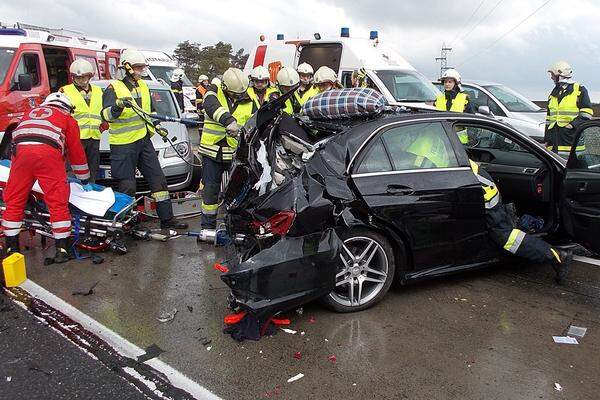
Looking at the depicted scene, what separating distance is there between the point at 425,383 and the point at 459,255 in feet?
4.95

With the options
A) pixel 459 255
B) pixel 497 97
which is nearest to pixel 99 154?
pixel 459 255

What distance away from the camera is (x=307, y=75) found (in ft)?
27.3

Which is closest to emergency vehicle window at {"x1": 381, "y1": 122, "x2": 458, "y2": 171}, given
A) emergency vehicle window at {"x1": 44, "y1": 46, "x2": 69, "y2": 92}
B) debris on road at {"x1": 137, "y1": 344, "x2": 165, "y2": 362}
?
debris on road at {"x1": 137, "y1": 344, "x2": 165, "y2": 362}

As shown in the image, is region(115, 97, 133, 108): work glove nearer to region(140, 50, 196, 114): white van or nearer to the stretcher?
the stretcher

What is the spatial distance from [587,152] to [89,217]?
15.5 feet

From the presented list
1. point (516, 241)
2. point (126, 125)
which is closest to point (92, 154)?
point (126, 125)

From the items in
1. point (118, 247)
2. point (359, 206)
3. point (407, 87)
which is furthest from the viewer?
point (407, 87)

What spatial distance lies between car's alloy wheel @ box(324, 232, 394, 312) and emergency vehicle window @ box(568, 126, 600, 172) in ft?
6.20

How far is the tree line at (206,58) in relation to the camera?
37844mm

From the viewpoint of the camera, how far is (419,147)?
167 inches

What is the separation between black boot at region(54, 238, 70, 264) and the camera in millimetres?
5066

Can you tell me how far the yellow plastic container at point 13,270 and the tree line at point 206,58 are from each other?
34110mm

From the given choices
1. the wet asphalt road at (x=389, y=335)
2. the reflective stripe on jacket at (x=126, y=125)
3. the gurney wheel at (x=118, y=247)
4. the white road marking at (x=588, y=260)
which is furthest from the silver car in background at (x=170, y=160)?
the white road marking at (x=588, y=260)

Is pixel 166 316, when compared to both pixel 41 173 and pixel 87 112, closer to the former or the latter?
pixel 41 173
